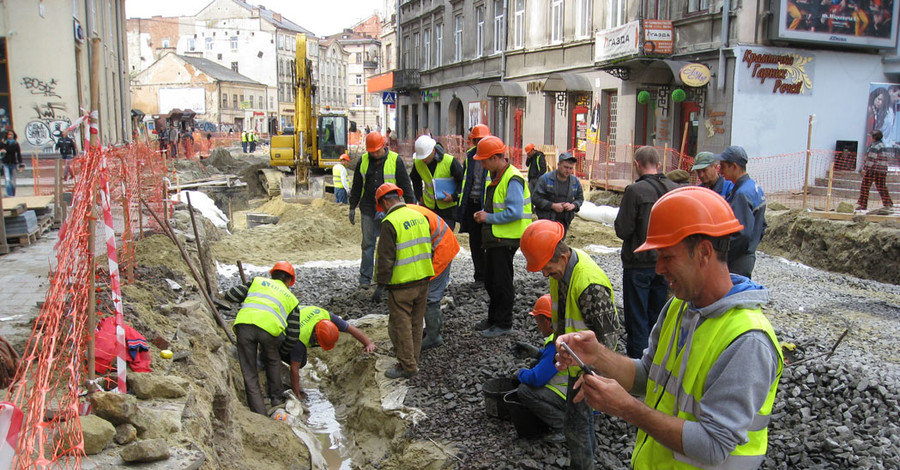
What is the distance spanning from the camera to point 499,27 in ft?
94.1

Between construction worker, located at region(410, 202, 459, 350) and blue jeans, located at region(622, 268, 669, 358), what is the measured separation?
5.41 feet

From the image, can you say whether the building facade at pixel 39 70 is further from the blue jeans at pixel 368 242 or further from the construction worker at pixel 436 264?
the construction worker at pixel 436 264

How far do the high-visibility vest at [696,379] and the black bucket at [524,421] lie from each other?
2.30 meters

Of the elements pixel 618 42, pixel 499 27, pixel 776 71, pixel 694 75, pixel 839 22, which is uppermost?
pixel 499 27

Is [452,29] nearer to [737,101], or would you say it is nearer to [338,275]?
[737,101]

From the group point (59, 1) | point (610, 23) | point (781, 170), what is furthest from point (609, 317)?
point (59, 1)

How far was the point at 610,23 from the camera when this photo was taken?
67.2ft

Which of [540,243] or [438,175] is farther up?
[438,175]

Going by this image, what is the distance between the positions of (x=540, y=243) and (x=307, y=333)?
10.7 feet

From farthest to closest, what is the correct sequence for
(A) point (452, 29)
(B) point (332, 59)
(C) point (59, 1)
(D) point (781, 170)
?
(B) point (332, 59) < (A) point (452, 29) < (C) point (59, 1) < (D) point (781, 170)

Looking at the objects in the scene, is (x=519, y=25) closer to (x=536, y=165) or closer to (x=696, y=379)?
(x=536, y=165)

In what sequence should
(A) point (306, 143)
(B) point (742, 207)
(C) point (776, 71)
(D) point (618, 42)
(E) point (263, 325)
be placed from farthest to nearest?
1. (A) point (306, 143)
2. (D) point (618, 42)
3. (C) point (776, 71)
4. (E) point (263, 325)
5. (B) point (742, 207)

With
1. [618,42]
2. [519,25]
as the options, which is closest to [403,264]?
[618,42]

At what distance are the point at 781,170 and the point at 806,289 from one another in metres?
8.53
